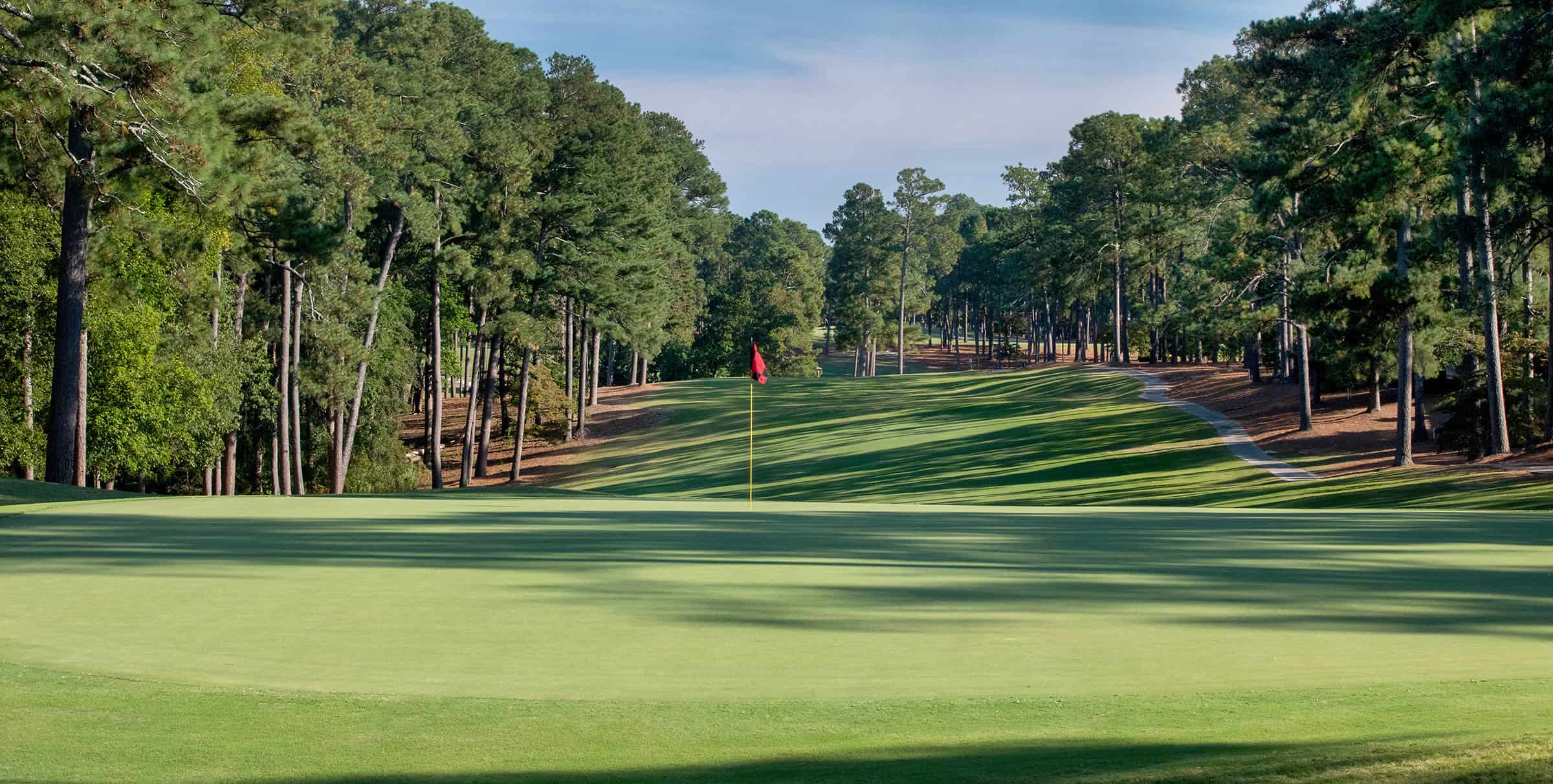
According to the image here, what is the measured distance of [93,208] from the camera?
91.1ft

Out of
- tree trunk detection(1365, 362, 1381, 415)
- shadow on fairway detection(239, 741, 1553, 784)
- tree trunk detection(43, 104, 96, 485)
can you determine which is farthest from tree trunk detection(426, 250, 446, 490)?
shadow on fairway detection(239, 741, 1553, 784)

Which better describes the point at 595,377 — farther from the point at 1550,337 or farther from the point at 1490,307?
the point at 1550,337

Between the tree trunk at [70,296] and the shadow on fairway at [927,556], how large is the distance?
8750mm

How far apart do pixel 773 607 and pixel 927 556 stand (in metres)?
4.12

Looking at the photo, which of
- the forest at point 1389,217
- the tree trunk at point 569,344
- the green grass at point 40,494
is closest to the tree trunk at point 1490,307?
the forest at point 1389,217

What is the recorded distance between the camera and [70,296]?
2775cm

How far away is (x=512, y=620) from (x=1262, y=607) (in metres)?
5.95

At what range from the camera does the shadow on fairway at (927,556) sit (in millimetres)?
10398

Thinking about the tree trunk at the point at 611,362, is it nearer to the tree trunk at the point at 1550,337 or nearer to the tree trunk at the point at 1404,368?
the tree trunk at the point at 1404,368

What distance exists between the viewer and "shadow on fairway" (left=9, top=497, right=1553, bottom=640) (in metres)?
10.4

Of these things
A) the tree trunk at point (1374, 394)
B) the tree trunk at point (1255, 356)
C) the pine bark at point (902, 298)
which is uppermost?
the pine bark at point (902, 298)

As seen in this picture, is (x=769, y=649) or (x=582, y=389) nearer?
(x=769, y=649)

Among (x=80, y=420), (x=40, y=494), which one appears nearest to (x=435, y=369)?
(x=80, y=420)

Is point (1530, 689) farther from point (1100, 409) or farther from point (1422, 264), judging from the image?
point (1100, 409)
